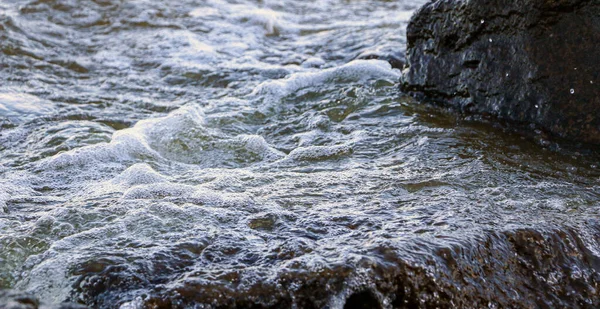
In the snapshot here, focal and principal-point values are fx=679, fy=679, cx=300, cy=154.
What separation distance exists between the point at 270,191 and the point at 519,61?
186 cm

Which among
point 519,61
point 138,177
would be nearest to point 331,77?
point 519,61

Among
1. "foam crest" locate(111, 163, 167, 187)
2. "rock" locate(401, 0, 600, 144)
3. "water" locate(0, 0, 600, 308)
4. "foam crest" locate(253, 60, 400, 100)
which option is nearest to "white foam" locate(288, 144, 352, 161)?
"water" locate(0, 0, 600, 308)

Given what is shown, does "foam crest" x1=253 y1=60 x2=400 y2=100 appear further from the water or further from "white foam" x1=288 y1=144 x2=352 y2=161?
"white foam" x1=288 y1=144 x2=352 y2=161

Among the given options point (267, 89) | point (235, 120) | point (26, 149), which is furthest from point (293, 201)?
point (267, 89)

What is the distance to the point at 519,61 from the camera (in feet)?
13.3

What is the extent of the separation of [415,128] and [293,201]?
1335 millimetres

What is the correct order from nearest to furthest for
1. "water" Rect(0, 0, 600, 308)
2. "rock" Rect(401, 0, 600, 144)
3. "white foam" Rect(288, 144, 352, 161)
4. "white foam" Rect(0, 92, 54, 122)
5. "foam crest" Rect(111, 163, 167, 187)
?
"water" Rect(0, 0, 600, 308) < "foam crest" Rect(111, 163, 167, 187) < "white foam" Rect(288, 144, 352, 161) < "rock" Rect(401, 0, 600, 144) < "white foam" Rect(0, 92, 54, 122)

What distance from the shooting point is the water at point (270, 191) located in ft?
7.57

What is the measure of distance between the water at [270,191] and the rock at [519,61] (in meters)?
0.18

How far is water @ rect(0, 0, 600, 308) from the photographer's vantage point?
231cm

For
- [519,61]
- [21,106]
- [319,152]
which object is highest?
[519,61]

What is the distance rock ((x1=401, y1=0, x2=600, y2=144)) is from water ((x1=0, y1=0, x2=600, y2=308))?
183mm

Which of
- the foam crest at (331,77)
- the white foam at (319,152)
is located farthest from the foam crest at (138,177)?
the foam crest at (331,77)

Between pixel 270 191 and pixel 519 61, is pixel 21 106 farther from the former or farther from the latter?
pixel 519 61
